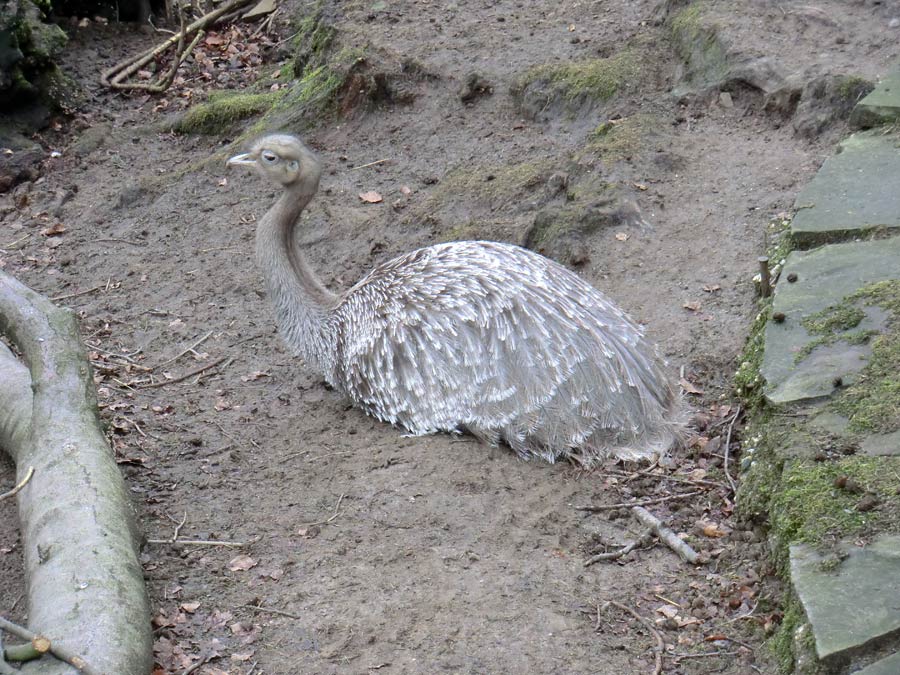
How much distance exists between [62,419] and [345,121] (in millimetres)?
5352

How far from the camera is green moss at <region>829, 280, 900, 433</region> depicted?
4320mm

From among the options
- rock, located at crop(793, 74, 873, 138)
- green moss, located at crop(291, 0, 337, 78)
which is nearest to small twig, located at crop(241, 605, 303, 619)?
rock, located at crop(793, 74, 873, 138)

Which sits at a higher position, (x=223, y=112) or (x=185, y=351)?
(x=223, y=112)

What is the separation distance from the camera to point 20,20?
34.0 ft

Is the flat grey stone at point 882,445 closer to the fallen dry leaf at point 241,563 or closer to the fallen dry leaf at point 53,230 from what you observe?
the fallen dry leaf at point 241,563

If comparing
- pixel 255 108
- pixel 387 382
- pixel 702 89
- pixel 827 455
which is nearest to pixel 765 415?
pixel 827 455

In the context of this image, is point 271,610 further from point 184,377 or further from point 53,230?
point 53,230

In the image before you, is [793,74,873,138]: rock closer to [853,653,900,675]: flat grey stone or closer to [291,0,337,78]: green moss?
[291,0,337,78]: green moss

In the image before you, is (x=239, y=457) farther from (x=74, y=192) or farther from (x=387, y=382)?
(x=74, y=192)

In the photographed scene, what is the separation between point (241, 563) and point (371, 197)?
444cm

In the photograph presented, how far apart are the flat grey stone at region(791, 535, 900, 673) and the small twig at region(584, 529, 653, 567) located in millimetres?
1004

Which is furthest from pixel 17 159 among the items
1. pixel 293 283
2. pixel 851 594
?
pixel 851 594

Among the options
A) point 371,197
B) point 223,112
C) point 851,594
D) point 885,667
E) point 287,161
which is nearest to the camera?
point 885,667

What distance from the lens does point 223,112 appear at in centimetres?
1039
